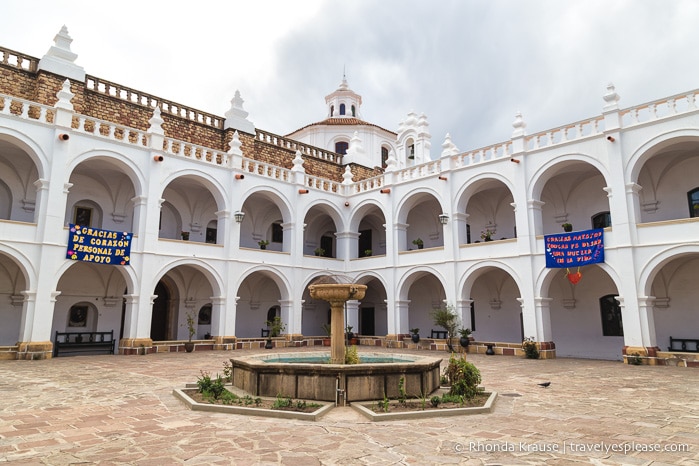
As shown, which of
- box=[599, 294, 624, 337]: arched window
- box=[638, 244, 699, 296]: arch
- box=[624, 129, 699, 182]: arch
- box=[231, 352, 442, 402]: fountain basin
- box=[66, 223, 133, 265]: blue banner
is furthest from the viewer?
box=[599, 294, 624, 337]: arched window

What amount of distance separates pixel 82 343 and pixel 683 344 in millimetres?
20543

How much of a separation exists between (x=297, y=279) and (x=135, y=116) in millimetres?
9580

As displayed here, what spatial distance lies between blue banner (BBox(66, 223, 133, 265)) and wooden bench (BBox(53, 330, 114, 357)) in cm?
307

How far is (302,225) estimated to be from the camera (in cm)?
2058

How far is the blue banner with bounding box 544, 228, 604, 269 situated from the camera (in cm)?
1439

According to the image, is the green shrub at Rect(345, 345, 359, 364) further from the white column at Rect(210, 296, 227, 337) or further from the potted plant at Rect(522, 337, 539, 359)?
the white column at Rect(210, 296, 227, 337)

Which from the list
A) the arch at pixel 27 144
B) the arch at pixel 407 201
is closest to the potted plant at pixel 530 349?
the arch at pixel 407 201

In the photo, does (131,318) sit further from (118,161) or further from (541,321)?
(541,321)

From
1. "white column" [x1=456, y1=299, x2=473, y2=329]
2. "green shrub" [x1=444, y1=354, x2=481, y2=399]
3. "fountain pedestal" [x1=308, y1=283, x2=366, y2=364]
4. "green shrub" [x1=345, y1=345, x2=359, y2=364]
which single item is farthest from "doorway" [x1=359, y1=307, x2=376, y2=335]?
"green shrub" [x1=444, y1=354, x2=481, y2=399]

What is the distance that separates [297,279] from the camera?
2000cm

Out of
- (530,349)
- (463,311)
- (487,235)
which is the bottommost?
(530,349)

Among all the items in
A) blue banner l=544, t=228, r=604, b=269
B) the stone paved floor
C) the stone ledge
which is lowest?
the stone paved floor

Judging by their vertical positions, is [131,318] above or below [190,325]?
above

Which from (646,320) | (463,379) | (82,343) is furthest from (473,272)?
(82,343)
